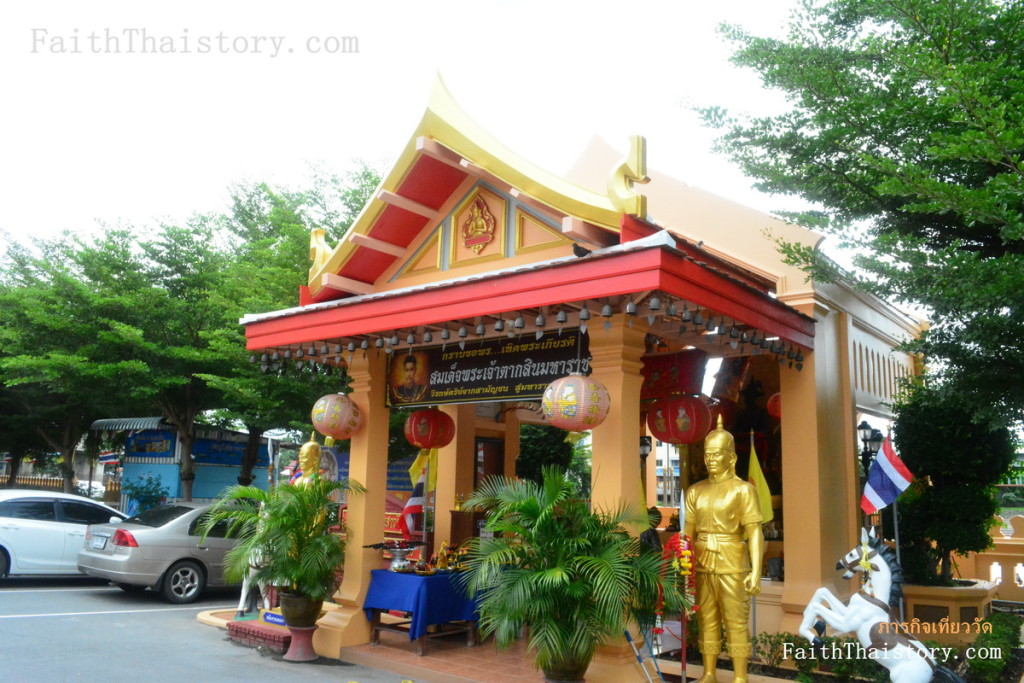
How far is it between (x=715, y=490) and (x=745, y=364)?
2830 mm

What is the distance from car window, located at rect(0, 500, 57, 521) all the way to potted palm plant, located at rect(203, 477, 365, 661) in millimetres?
5977

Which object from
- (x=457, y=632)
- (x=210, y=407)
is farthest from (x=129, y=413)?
(x=457, y=632)

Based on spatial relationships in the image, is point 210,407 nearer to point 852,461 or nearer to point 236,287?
point 236,287

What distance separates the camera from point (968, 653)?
788 cm

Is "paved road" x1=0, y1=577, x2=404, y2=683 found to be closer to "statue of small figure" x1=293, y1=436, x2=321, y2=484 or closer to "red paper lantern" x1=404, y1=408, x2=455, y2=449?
"statue of small figure" x1=293, y1=436, x2=321, y2=484

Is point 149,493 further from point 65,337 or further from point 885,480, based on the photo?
point 885,480

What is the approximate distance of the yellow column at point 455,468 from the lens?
39.5 feet

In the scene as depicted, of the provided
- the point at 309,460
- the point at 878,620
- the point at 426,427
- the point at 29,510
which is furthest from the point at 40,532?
the point at 878,620

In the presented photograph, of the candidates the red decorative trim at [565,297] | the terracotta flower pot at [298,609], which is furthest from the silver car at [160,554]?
the red decorative trim at [565,297]

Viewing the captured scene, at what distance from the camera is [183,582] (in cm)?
1170

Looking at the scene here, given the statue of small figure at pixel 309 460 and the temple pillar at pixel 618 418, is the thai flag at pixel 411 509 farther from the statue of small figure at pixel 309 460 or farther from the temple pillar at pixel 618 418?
the temple pillar at pixel 618 418

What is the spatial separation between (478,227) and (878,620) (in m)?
5.43

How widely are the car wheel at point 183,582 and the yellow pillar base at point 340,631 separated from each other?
12.6ft

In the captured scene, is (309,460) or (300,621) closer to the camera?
(300,621)
